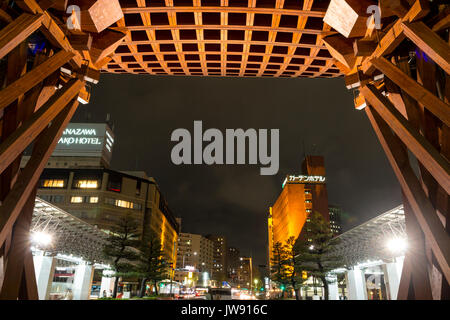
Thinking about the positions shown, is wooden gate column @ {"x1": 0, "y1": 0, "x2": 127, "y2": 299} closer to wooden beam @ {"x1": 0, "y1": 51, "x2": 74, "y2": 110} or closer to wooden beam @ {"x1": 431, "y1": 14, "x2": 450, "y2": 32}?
wooden beam @ {"x1": 0, "y1": 51, "x2": 74, "y2": 110}

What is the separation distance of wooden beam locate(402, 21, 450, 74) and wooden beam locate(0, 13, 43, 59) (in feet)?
33.3

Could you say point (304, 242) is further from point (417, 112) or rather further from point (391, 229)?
point (417, 112)

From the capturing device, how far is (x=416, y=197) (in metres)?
8.03

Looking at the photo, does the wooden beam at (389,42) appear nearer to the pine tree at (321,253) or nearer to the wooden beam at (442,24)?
the wooden beam at (442,24)

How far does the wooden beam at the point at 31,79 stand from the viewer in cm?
697

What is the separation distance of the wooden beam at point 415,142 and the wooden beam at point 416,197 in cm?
86

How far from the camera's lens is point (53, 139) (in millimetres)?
9141

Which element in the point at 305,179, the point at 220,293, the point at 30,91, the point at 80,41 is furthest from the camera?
the point at 305,179

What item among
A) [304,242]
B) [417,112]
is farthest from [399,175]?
[304,242]

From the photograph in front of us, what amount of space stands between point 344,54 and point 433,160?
18.5 feet

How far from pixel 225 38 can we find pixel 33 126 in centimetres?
920

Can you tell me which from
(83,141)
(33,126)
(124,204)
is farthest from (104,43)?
(83,141)

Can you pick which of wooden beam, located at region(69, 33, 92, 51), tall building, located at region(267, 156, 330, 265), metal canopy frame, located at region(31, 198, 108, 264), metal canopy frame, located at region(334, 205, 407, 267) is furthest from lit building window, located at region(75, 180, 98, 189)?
wooden beam, located at region(69, 33, 92, 51)

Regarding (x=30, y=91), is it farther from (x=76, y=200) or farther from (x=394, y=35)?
(x=76, y=200)
